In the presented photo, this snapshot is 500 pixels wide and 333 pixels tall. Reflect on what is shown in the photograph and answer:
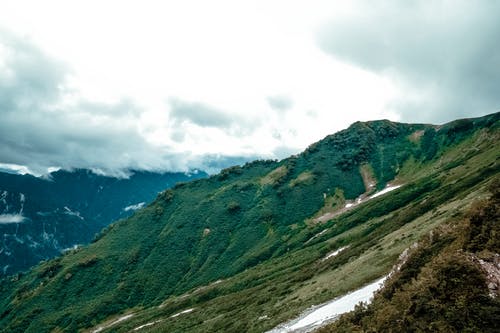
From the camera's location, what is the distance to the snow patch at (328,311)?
154 feet

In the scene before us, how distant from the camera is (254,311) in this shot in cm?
7750

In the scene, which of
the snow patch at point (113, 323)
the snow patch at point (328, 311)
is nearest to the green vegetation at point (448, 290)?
the snow patch at point (328, 311)

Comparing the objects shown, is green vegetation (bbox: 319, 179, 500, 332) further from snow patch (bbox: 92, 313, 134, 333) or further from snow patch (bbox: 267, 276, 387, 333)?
snow patch (bbox: 92, 313, 134, 333)

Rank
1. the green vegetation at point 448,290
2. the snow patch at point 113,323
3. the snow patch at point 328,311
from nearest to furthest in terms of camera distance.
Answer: the green vegetation at point 448,290 < the snow patch at point 328,311 < the snow patch at point 113,323

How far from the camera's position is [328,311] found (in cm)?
4981

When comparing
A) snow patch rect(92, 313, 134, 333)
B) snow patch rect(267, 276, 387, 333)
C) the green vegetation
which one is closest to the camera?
the green vegetation

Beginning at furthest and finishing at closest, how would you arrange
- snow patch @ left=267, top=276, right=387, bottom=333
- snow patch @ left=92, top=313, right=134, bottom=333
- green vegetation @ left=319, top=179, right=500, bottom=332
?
snow patch @ left=92, top=313, right=134, bottom=333 < snow patch @ left=267, top=276, right=387, bottom=333 < green vegetation @ left=319, top=179, right=500, bottom=332

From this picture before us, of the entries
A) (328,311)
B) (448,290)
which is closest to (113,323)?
(328,311)

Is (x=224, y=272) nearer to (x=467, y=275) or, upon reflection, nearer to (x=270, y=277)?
(x=270, y=277)

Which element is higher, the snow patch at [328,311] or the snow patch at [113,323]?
the snow patch at [328,311]

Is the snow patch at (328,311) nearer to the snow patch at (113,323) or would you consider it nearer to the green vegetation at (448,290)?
the green vegetation at (448,290)

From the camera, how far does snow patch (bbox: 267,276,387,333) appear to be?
46906 mm

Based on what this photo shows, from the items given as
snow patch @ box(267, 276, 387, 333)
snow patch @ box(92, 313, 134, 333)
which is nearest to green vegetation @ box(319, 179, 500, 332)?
snow patch @ box(267, 276, 387, 333)

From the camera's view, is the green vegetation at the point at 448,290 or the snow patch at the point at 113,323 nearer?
the green vegetation at the point at 448,290
